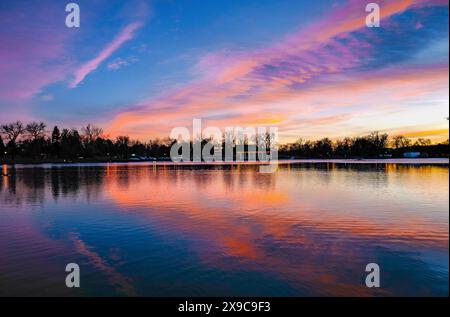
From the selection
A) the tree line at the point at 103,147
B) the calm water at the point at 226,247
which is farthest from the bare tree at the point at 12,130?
the calm water at the point at 226,247

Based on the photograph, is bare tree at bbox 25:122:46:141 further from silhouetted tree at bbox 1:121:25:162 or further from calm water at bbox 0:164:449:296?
calm water at bbox 0:164:449:296

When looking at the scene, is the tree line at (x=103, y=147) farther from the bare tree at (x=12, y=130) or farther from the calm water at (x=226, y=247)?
the calm water at (x=226, y=247)

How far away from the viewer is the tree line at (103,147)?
130m

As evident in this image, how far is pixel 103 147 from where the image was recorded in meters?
157

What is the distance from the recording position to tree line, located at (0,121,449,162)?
130 meters

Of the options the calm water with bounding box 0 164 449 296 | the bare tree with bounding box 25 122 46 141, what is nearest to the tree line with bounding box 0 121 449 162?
the bare tree with bounding box 25 122 46 141

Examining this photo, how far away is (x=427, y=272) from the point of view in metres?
8.11

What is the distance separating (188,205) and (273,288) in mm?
11354

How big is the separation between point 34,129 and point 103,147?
3100cm

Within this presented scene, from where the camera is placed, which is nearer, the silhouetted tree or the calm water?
the calm water

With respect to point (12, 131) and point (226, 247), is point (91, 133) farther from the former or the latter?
point (226, 247)

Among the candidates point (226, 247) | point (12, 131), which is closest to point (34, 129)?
point (12, 131)
